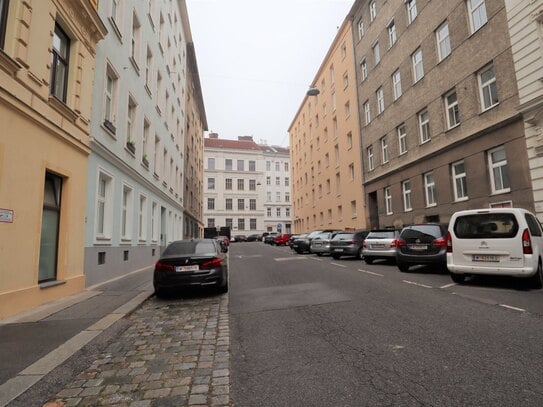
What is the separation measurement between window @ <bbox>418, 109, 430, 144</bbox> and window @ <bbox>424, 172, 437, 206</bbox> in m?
1.97

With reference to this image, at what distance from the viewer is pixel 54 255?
8.50 metres

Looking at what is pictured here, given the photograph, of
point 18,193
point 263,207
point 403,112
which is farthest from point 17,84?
point 263,207

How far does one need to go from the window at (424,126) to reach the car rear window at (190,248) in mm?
14955

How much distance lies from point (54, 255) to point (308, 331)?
6822mm

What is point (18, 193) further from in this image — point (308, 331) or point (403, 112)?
point (403, 112)

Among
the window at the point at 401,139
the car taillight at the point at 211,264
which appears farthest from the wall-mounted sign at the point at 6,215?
the window at the point at 401,139

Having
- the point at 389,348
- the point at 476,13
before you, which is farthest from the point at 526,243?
the point at 476,13

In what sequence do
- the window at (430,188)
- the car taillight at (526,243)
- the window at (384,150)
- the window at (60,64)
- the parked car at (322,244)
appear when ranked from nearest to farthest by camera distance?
1. the car taillight at (526,243)
2. the window at (60,64)
3. the window at (430,188)
4. the parked car at (322,244)
5. the window at (384,150)

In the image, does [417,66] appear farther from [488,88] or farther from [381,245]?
[381,245]

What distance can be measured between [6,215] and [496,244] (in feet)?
34.0

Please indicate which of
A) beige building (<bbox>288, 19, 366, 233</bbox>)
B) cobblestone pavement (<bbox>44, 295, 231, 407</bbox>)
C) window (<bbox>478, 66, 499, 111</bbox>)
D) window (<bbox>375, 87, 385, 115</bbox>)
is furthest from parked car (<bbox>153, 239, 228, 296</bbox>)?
beige building (<bbox>288, 19, 366, 233</bbox>)

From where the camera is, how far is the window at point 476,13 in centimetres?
1512

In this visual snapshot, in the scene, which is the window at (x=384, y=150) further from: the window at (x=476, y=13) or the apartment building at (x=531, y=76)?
the apartment building at (x=531, y=76)

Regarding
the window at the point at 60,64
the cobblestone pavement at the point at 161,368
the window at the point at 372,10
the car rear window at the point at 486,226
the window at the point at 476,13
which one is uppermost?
the window at the point at 372,10
